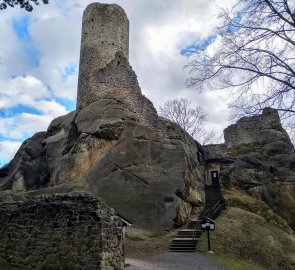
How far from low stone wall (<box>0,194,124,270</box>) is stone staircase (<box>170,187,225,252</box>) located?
686cm

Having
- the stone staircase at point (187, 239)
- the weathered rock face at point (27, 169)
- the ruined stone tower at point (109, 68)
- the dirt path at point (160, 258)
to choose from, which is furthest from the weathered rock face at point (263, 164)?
the weathered rock face at point (27, 169)

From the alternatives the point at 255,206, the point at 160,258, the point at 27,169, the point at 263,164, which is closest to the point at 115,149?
the point at 27,169

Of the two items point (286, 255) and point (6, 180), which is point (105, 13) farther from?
point (286, 255)

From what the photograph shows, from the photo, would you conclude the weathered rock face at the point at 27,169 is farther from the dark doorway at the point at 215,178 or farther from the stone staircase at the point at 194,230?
the dark doorway at the point at 215,178

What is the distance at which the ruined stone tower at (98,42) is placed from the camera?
2714 cm

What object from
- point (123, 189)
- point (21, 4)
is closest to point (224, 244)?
point (123, 189)

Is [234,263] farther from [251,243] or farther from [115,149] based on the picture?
[115,149]

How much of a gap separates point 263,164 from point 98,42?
678 inches

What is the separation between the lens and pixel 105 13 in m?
28.7

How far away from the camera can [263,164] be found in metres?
31.0

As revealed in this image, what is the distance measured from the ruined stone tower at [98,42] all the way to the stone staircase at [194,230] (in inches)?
442

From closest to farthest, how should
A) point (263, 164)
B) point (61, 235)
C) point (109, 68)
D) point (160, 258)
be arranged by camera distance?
point (61, 235) → point (160, 258) → point (109, 68) → point (263, 164)

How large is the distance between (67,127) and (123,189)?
9192 millimetres

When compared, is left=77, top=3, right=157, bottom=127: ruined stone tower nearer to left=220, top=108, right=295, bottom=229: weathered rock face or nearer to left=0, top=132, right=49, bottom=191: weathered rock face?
left=0, top=132, right=49, bottom=191: weathered rock face
